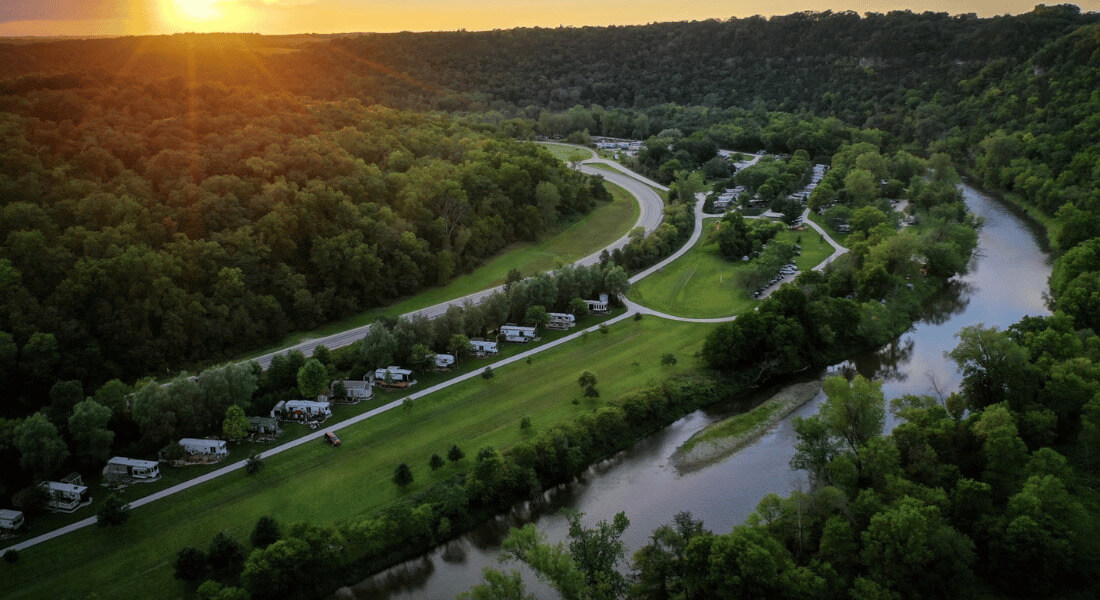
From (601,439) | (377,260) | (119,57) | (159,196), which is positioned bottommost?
(601,439)

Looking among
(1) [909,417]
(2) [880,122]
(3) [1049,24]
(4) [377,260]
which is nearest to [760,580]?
→ (1) [909,417]

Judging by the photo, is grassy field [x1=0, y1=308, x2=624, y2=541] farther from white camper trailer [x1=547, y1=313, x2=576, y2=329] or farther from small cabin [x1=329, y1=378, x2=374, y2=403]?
white camper trailer [x1=547, y1=313, x2=576, y2=329]

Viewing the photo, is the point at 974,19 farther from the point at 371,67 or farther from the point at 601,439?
the point at 601,439

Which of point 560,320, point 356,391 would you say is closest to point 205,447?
point 356,391

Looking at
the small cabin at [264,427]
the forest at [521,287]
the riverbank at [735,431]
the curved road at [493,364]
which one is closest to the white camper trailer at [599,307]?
the curved road at [493,364]

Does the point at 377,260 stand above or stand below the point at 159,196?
below

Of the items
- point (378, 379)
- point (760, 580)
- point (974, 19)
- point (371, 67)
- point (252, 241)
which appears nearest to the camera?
point (760, 580)

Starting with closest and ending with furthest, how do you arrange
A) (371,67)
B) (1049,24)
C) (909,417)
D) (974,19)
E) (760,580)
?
(760,580), (909,417), (1049,24), (371,67), (974,19)

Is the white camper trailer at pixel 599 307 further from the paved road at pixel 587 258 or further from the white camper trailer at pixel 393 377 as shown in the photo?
the white camper trailer at pixel 393 377
